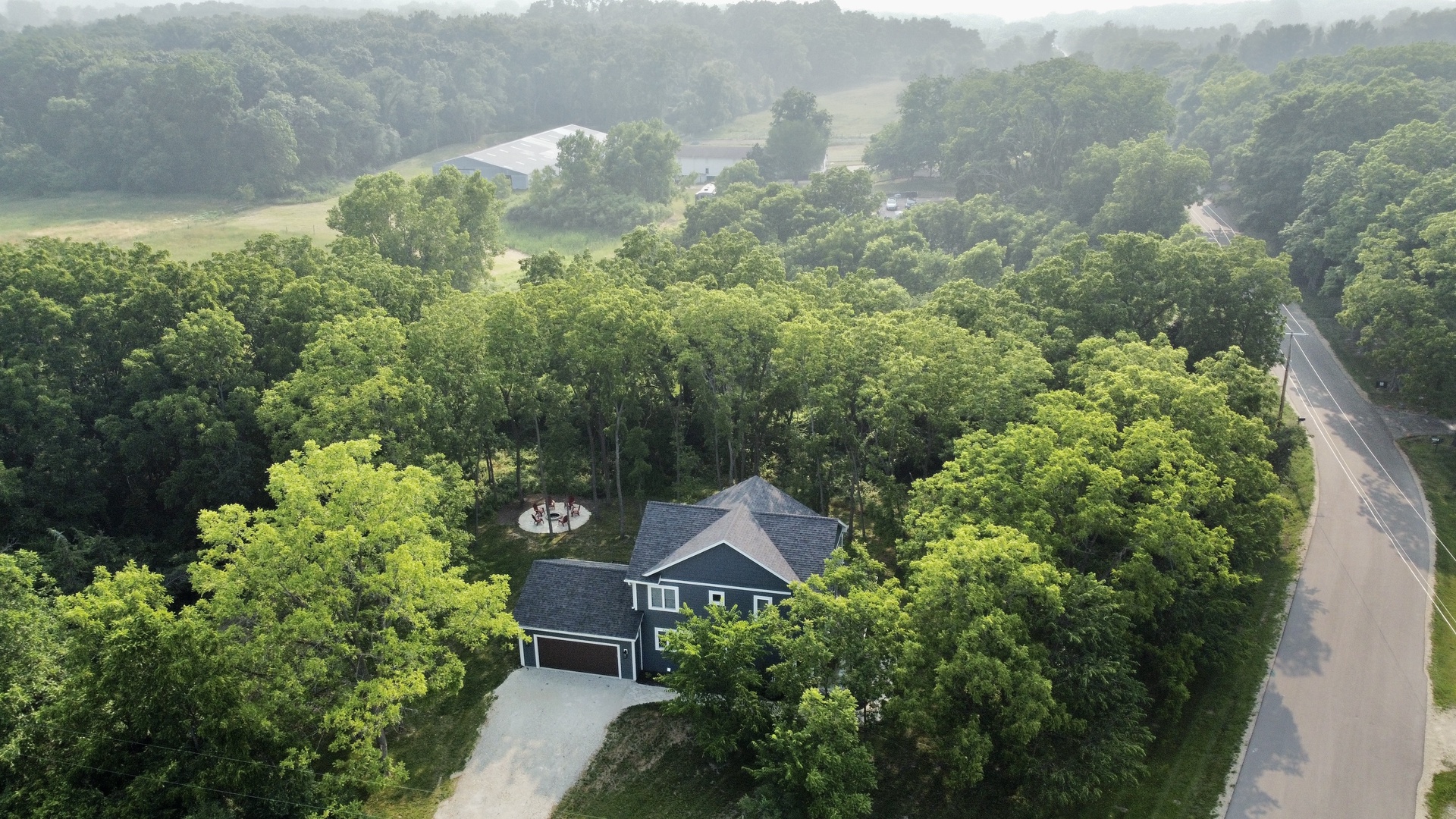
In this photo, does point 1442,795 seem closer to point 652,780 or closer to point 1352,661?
point 1352,661

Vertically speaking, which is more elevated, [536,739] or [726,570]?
[726,570]

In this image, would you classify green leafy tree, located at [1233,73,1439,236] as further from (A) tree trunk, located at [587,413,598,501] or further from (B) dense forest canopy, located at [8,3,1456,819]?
(A) tree trunk, located at [587,413,598,501]

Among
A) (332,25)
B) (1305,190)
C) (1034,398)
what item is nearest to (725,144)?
(332,25)

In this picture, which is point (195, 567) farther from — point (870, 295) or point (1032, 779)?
point (870, 295)

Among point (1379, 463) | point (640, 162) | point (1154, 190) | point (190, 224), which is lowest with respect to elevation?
point (1379, 463)

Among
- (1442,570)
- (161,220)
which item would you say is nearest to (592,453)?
(1442,570)

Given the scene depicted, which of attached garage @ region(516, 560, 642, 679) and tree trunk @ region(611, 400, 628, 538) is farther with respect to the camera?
tree trunk @ region(611, 400, 628, 538)

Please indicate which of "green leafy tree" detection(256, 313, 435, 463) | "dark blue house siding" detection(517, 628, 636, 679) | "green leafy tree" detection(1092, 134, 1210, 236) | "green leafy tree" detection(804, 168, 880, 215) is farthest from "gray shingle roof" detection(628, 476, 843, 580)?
"green leafy tree" detection(804, 168, 880, 215)

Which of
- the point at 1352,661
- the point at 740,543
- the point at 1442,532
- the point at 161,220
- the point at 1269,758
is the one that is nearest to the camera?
the point at 1269,758
